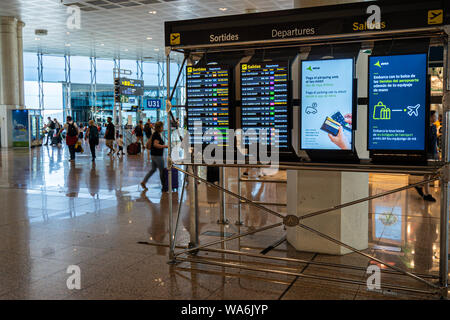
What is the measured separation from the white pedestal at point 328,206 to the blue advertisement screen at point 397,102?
1.09m

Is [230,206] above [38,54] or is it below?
below

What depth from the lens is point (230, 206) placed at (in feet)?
29.6

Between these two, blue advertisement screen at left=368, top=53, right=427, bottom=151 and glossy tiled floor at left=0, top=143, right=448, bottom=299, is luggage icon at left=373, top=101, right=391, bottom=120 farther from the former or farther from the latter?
glossy tiled floor at left=0, top=143, right=448, bottom=299

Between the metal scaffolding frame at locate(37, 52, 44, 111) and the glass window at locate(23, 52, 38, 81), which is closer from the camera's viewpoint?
the glass window at locate(23, 52, 38, 81)

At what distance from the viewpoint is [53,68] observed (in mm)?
35094

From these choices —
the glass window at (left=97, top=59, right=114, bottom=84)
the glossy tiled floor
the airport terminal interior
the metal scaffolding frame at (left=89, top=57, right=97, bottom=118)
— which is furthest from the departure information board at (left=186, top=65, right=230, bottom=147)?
the glass window at (left=97, top=59, right=114, bottom=84)

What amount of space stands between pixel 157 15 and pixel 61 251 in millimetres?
17641

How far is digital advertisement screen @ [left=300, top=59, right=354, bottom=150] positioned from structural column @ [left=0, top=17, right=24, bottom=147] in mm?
23099

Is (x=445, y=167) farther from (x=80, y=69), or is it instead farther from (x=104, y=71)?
(x=104, y=71)

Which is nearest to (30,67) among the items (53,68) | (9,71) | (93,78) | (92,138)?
(53,68)

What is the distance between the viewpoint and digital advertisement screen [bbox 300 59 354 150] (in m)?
4.73
